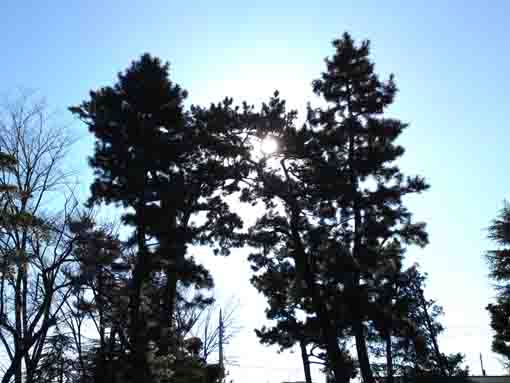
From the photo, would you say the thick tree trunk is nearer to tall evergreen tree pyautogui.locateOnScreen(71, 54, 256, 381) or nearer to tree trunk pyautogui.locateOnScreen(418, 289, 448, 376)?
tall evergreen tree pyautogui.locateOnScreen(71, 54, 256, 381)

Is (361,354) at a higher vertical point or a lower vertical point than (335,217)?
lower

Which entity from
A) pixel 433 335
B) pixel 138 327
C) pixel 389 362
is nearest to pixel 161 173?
pixel 138 327

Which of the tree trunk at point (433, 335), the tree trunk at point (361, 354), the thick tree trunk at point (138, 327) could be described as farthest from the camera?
the tree trunk at point (433, 335)

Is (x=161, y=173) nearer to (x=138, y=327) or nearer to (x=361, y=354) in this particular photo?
(x=138, y=327)

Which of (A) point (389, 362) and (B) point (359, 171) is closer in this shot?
(B) point (359, 171)

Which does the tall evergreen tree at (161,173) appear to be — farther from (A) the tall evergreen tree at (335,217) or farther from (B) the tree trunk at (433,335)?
(B) the tree trunk at (433,335)

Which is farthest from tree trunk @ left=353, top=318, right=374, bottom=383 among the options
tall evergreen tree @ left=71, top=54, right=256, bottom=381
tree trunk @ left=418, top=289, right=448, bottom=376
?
tree trunk @ left=418, top=289, right=448, bottom=376

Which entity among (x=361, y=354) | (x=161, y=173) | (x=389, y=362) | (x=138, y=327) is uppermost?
(x=161, y=173)

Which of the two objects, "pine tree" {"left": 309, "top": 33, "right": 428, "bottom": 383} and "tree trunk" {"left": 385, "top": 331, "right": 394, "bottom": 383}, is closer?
"pine tree" {"left": 309, "top": 33, "right": 428, "bottom": 383}

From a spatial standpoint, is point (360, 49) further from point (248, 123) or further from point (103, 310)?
point (103, 310)

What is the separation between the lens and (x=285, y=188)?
1664 cm

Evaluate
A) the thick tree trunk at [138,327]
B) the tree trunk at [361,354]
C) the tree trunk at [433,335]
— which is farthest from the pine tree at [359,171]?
the tree trunk at [433,335]

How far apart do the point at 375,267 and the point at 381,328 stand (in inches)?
97.8

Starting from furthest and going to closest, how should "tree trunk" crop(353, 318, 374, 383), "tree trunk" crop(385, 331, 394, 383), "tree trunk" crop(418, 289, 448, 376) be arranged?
"tree trunk" crop(418, 289, 448, 376), "tree trunk" crop(385, 331, 394, 383), "tree trunk" crop(353, 318, 374, 383)
